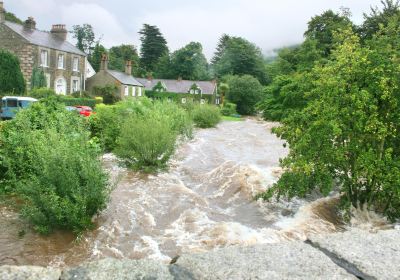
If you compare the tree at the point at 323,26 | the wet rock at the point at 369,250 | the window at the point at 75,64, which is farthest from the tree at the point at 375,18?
the wet rock at the point at 369,250

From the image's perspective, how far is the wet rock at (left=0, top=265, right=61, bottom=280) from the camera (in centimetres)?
307

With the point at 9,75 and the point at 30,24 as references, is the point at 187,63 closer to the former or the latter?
the point at 30,24

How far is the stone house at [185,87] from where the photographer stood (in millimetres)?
70250

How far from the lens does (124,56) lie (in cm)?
9581

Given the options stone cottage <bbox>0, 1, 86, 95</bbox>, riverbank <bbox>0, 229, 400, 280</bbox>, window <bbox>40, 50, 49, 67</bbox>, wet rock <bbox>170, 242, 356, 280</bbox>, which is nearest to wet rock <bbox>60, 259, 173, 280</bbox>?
riverbank <bbox>0, 229, 400, 280</bbox>

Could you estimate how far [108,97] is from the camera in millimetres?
49406

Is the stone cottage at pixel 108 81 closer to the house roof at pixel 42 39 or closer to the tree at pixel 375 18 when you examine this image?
the house roof at pixel 42 39

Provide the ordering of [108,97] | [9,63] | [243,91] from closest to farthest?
1. [9,63]
2. [108,97]
3. [243,91]

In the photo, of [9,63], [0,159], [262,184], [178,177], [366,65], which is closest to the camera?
[366,65]

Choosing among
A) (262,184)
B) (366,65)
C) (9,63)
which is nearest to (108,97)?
(9,63)

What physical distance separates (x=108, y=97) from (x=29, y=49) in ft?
37.5

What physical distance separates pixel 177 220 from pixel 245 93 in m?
53.7

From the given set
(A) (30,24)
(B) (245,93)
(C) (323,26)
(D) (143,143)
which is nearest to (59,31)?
(A) (30,24)

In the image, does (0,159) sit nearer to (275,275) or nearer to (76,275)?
(76,275)
